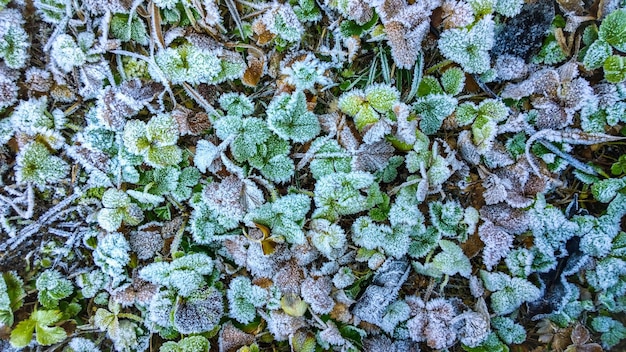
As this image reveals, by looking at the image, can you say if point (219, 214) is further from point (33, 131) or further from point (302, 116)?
point (33, 131)

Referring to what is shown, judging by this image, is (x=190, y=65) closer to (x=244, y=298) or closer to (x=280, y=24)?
(x=280, y=24)

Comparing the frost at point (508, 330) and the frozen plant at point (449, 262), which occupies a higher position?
the frozen plant at point (449, 262)

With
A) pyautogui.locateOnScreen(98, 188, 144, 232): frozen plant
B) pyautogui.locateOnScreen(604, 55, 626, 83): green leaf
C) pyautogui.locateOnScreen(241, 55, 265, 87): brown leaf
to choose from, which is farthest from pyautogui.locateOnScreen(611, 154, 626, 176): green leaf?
pyautogui.locateOnScreen(98, 188, 144, 232): frozen plant

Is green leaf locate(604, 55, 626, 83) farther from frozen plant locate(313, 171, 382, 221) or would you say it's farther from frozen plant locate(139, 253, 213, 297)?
frozen plant locate(139, 253, 213, 297)

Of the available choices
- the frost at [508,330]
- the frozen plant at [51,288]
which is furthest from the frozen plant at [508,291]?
the frozen plant at [51,288]

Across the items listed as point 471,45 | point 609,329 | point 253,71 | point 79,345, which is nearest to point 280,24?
point 253,71

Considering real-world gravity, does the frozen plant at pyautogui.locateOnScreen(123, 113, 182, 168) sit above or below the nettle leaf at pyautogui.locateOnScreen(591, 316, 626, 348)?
above

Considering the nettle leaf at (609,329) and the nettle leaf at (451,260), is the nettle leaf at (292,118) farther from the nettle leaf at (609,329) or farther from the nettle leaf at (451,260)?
the nettle leaf at (609,329)
